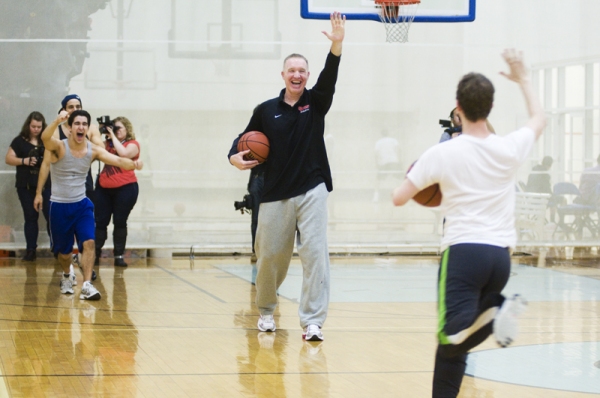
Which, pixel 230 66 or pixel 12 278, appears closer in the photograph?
pixel 12 278

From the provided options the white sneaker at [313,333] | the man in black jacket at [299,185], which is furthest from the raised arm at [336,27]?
the white sneaker at [313,333]

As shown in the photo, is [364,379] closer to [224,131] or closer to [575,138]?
[224,131]

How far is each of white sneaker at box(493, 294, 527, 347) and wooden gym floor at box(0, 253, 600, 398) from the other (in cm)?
140

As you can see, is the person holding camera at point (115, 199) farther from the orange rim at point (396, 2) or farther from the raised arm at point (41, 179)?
the orange rim at point (396, 2)

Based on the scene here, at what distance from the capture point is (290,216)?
619 centimetres

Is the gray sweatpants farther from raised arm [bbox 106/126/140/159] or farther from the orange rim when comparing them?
raised arm [bbox 106/126/140/159]

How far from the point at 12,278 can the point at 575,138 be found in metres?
8.05

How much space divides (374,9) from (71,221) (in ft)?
11.5

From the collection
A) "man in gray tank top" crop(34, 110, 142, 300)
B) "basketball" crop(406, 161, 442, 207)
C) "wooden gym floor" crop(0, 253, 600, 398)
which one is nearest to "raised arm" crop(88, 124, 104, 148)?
"man in gray tank top" crop(34, 110, 142, 300)

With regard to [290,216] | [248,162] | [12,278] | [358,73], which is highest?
[358,73]

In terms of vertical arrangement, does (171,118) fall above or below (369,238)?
above

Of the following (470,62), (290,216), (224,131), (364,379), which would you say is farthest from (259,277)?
(470,62)

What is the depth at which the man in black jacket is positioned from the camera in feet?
20.2

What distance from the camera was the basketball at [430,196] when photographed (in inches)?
148
